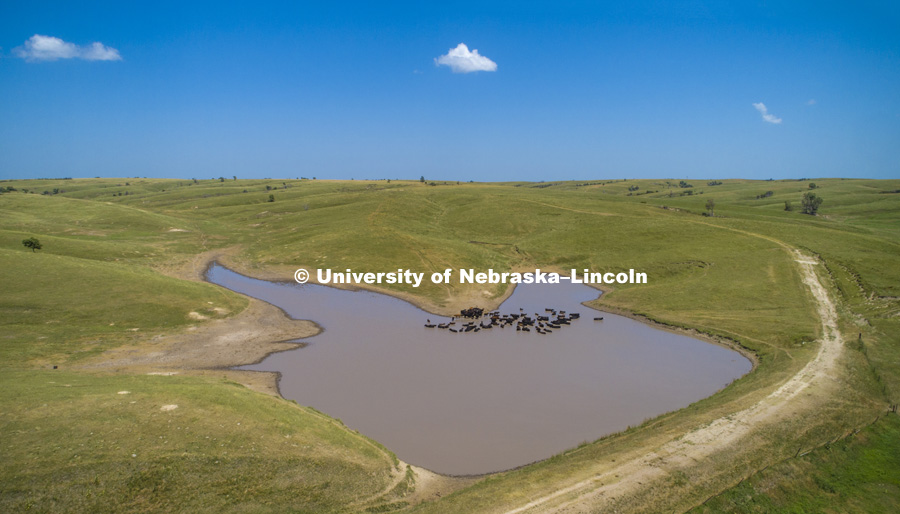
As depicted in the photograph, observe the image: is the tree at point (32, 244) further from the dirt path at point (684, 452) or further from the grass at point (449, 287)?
the dirt path at point (684, 452)

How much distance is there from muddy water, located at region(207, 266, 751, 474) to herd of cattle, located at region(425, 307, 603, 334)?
3.47 feet

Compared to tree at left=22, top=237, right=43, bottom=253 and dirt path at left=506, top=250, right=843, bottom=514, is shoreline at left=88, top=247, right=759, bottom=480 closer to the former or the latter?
dirt path at left=506, top=250, right=843, bottom=514

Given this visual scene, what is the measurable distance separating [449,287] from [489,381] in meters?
29.6

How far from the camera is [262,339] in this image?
139 feet

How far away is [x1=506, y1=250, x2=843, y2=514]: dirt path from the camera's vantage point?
61.3ft

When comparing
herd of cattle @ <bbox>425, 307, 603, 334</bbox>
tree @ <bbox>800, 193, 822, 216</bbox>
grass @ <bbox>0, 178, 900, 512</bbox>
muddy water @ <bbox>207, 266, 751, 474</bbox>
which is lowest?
muddy water @ <bbox>207, 266, 751, 474</bbox>

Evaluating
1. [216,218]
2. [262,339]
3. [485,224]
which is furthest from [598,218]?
[216,218]

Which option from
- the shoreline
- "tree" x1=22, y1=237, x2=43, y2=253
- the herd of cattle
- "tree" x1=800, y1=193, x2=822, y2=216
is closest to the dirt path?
the shoreline

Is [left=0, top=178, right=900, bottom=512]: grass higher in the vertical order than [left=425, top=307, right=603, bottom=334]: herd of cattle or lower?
higher

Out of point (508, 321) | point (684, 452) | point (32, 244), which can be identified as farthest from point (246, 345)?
point (32, 244)

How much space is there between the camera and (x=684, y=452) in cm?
2217

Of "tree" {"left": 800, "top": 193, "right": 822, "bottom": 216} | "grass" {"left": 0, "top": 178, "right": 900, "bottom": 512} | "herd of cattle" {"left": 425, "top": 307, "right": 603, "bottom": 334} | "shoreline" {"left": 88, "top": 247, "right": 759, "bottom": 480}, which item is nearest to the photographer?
"grass" {"left": 0, "top": 178, "right": 900, "bottom": 512}

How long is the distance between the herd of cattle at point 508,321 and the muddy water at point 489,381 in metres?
1.06

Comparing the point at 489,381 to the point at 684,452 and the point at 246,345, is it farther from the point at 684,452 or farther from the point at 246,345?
the point at 246,345
